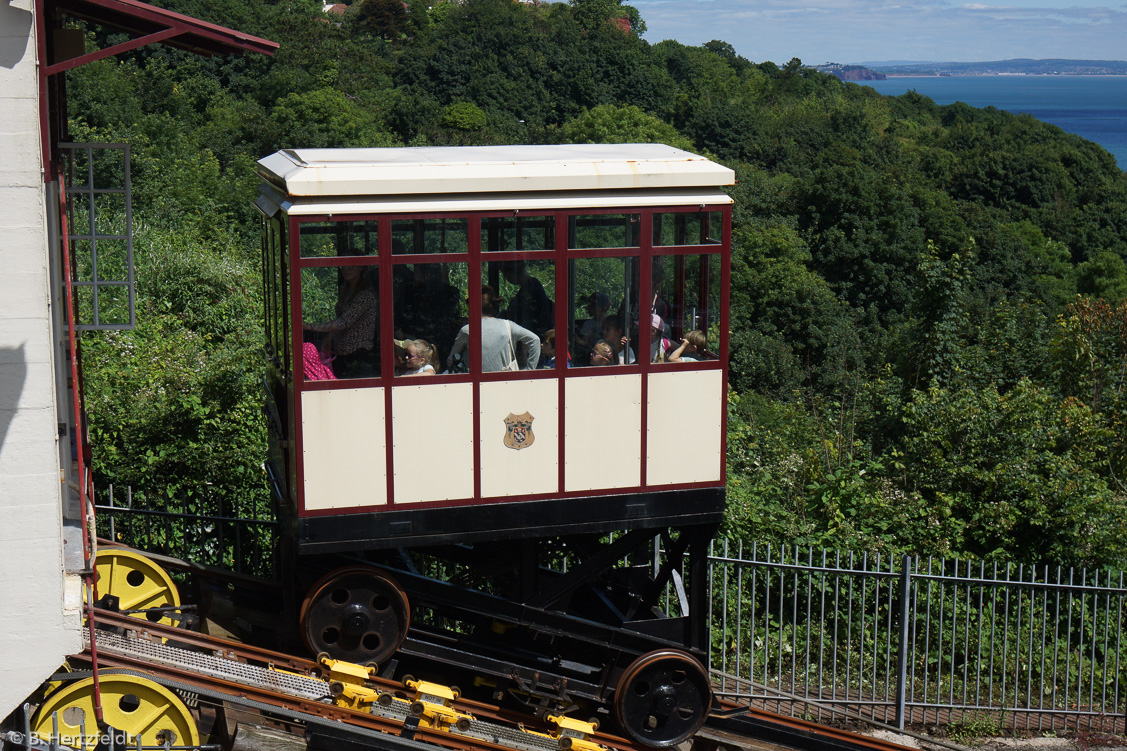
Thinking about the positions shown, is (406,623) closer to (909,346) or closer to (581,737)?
(581,737)

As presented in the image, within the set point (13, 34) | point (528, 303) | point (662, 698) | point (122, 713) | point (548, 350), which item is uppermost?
point (13, 34)

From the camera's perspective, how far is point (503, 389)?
6.86 meters

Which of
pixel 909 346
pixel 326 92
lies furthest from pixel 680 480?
pixel 326 92

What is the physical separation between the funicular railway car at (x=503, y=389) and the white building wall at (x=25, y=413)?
1.37 meters

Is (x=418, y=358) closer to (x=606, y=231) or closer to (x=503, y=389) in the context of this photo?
(x=503, y=389)

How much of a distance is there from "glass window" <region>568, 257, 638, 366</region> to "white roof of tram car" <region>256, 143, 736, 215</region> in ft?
1.32

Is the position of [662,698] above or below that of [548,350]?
below

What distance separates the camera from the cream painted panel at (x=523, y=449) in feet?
22.5

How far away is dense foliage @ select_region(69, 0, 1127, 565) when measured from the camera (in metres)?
10.9

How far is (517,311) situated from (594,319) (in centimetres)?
49

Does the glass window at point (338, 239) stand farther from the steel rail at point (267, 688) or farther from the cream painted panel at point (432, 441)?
the steel rail at point (267, 688)

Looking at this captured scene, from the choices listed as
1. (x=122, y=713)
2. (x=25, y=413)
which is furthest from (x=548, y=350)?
(x=122, y=713)

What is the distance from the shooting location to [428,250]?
6695 millimetres

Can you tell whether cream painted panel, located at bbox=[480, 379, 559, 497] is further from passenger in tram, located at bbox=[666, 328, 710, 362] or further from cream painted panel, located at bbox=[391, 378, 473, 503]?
passenger in tram, located at bbox=[666, 328, 710, 362]
